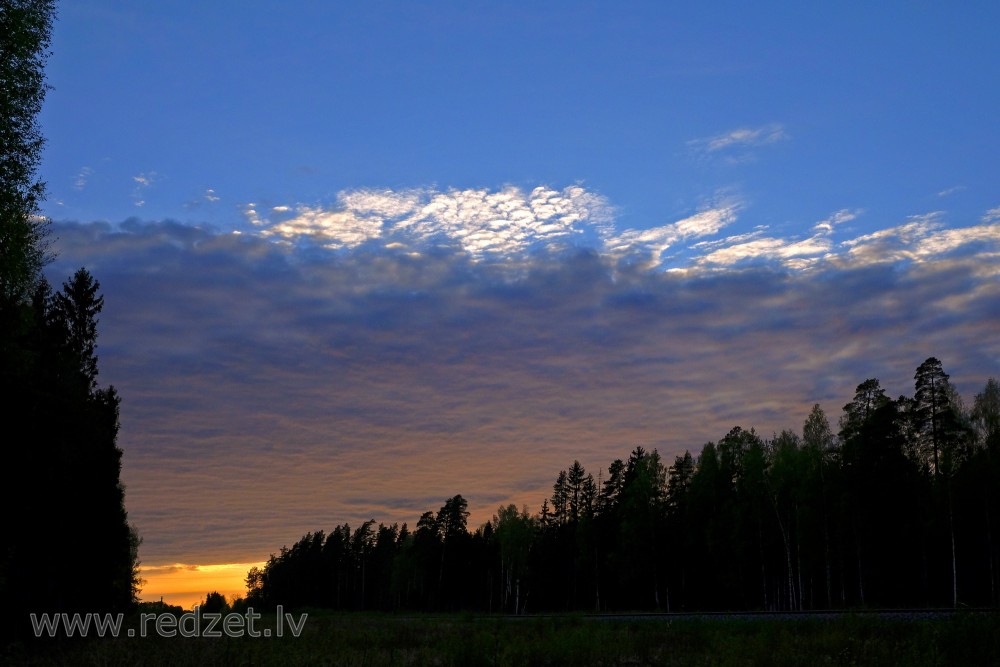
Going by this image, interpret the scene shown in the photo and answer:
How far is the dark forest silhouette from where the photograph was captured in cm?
1577

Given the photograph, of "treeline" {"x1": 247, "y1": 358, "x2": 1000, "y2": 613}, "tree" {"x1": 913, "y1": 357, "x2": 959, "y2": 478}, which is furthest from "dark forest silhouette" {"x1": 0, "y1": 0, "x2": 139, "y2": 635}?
"tree" {"x1": 913, "y1": 357, "x2": 959, "y2": 478}

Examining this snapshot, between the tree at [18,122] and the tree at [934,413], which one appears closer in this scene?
the tree at [18,122]

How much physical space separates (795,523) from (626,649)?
4874 centimetres

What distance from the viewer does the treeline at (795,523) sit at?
52.1 meters

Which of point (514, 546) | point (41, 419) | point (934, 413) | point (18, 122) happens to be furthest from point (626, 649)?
point (514, 546)

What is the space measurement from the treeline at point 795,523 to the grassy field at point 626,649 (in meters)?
13.6

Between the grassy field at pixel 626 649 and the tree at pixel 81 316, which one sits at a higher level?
the tree at pixel 81 316

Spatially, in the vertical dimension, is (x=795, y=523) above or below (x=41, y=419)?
below

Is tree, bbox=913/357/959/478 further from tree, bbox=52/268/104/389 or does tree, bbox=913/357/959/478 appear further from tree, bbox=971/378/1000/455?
tree, bbox=52/268/104/389

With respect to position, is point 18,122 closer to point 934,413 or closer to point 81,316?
point 81,316

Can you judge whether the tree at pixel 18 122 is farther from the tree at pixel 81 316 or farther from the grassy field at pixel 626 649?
the tree at pixel 81 316

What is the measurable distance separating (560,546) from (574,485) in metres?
7.82

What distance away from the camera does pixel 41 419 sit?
105ft

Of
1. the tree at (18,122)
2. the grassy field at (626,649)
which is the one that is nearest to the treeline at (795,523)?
the grassy field at (626,649)
